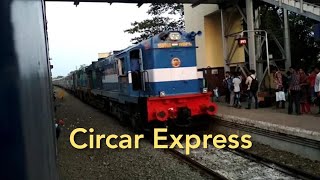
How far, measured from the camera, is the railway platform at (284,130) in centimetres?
861

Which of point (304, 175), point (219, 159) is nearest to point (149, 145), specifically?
point (219, 159)

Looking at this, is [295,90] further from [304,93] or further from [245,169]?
[245,169]

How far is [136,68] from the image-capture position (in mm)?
12773

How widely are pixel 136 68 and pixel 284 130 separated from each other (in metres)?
5.22

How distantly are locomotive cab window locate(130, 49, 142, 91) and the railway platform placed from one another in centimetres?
288

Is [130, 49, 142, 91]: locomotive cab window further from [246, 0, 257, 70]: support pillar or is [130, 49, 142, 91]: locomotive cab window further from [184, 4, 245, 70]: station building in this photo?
[184, 4, 245, 70]: station building

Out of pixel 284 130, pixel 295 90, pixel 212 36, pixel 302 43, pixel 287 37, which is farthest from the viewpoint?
pixel 302 43

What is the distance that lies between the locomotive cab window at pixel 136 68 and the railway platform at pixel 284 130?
2885 millimetres

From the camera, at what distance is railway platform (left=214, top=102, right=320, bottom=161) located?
28.2 ft

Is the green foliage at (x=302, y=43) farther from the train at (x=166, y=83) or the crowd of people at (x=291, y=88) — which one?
the train at (x=166, y=83)

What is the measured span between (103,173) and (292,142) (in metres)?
4.33

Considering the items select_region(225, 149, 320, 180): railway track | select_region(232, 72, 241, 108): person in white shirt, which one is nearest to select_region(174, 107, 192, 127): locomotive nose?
select_region(225, 149, 320, 180): railway track

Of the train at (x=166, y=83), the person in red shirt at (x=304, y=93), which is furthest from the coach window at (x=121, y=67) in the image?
the person in red shirt at (x=304, y=93)

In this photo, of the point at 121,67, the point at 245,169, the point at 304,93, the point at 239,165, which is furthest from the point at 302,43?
the point at 245,169
